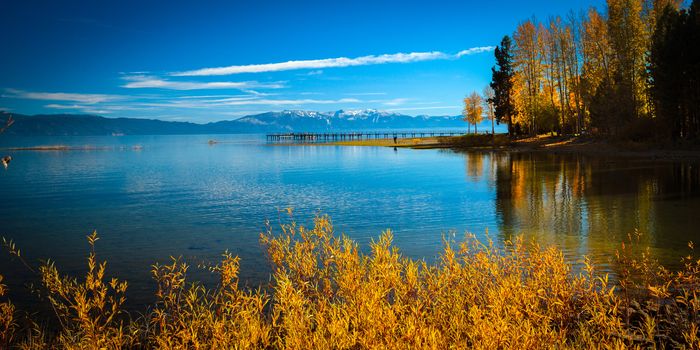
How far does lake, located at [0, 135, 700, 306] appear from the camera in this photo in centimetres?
1598

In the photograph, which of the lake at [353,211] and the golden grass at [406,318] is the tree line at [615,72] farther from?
the golden grass at [406,318]

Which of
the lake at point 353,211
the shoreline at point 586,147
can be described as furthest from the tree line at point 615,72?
the lake at point 353,211

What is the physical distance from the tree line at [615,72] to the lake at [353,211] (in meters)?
9.39

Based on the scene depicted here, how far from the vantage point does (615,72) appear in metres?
58.1

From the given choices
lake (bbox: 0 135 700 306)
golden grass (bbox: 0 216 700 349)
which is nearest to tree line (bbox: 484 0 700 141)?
lake (bbox: 0 135 700 306)

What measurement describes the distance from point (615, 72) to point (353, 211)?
158 feet

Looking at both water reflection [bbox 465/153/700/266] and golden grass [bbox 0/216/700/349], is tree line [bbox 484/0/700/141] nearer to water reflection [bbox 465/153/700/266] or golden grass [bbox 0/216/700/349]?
water reflection [bbox 465/153/700/266]

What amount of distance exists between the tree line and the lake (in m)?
9.39

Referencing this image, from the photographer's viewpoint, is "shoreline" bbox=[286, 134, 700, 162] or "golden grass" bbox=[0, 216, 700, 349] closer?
"golden grass" bbox=[0, 216, 700, 349]

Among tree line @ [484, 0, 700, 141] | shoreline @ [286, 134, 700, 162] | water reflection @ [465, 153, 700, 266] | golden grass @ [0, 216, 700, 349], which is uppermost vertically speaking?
tree line @ [484, 0, 700, 141]

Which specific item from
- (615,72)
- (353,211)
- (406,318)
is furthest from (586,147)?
(406,318)

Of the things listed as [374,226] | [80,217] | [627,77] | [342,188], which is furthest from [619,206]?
[627,77]

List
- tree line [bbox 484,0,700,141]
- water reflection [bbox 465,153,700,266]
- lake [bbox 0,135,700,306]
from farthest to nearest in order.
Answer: tree line [bbox 484,0,700,141], water reflection [bbox 465,153,700,266], lake [bbox 0,135,700,306]

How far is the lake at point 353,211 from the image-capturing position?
52.4 ft
